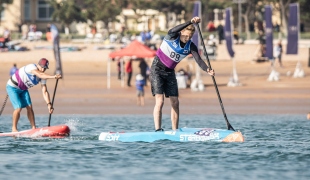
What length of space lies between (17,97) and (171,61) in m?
3.18

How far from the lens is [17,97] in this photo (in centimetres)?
1716

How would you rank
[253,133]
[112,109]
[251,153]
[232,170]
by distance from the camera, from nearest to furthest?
[232,170] < [251,153] < [253,133] < [112,109]

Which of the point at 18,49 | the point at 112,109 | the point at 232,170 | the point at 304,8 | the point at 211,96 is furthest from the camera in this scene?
the point at 304,8

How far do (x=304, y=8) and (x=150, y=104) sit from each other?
4207cm

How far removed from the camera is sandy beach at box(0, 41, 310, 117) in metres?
27.4

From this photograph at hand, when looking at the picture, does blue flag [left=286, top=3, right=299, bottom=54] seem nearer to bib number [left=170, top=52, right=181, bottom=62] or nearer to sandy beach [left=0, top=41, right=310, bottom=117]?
sandy beach [left=0, top=41, right=310, bottom=117]

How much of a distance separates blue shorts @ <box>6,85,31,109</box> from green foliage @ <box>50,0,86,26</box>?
48.2 m

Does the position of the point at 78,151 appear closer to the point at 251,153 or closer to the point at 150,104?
the point at 251,153

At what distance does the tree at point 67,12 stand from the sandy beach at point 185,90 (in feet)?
44.7

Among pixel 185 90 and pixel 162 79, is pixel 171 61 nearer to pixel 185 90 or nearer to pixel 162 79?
pixel 162 79

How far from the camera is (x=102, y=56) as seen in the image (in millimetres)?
49688

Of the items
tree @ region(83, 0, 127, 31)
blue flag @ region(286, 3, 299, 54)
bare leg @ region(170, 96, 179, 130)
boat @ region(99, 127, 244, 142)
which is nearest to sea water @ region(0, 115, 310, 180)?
boat @ region(99, 127, 244, 142)

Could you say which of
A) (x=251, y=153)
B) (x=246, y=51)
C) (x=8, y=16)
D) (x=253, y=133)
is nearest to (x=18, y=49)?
(x=246, y=51)

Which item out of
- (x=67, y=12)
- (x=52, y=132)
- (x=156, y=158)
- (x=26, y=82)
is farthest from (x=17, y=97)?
(x=67, y=12)
